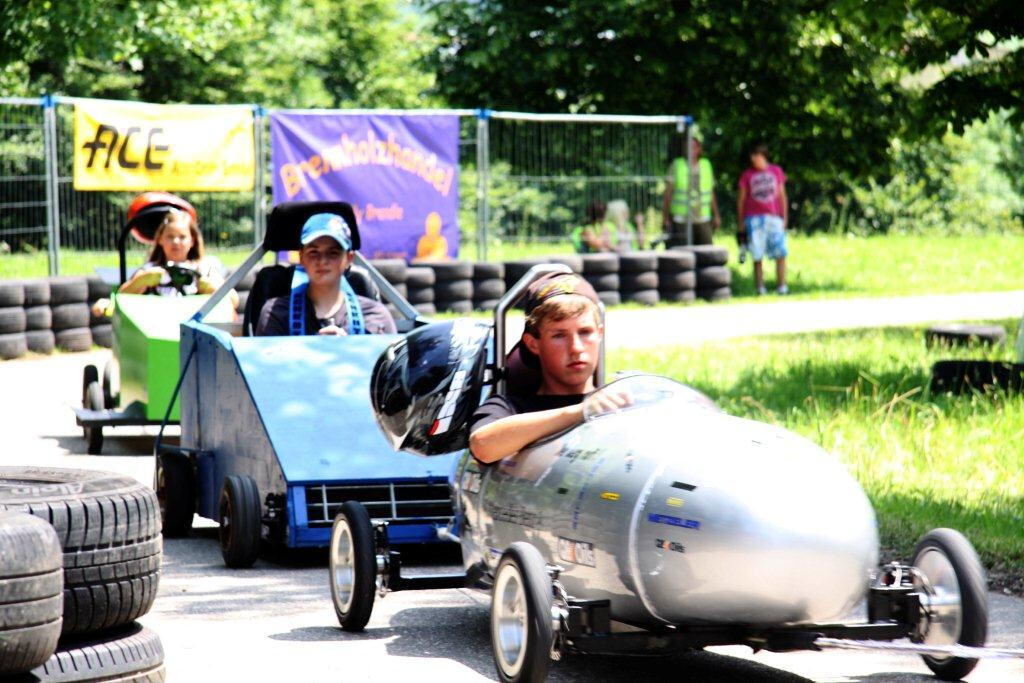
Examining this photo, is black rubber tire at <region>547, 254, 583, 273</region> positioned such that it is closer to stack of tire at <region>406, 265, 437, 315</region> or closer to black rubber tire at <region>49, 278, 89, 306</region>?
stack of tire at <region>406, 265, 437, 315</region>

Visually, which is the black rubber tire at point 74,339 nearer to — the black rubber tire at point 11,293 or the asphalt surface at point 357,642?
the black rubber tire at point 11,293

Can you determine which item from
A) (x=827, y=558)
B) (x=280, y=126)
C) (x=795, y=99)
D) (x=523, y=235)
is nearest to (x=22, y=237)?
(x=280, y=126)

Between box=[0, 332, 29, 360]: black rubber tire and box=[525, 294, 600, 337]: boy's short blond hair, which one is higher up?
box=[525, 294, 600, 337]: boy's short blond hair

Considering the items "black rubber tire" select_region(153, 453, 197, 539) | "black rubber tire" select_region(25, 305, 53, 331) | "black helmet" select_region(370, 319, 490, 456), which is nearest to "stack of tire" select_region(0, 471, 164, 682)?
"black helmet" select_region(370, 319, 490, 456)

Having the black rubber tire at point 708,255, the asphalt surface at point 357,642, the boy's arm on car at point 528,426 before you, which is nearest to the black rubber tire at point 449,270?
the black rubber tire at point 708,255

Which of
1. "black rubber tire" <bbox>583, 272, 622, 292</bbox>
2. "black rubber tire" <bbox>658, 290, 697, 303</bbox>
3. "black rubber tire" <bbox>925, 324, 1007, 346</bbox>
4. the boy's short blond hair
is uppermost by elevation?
the boy's short blond hair

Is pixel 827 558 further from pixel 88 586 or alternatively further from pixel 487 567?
pixel 88 586

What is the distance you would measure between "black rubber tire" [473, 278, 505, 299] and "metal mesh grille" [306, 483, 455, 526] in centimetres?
1287

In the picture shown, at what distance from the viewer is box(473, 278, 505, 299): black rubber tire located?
20.1 m

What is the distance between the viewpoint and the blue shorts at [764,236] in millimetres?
22906

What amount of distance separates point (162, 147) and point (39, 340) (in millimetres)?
3018

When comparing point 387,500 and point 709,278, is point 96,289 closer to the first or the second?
point 709,278

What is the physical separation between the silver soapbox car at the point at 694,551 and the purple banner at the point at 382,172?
14409 mm

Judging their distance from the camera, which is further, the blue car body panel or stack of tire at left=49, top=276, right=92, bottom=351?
stack of tire at left=49, top=276, right=92, bottom=351
